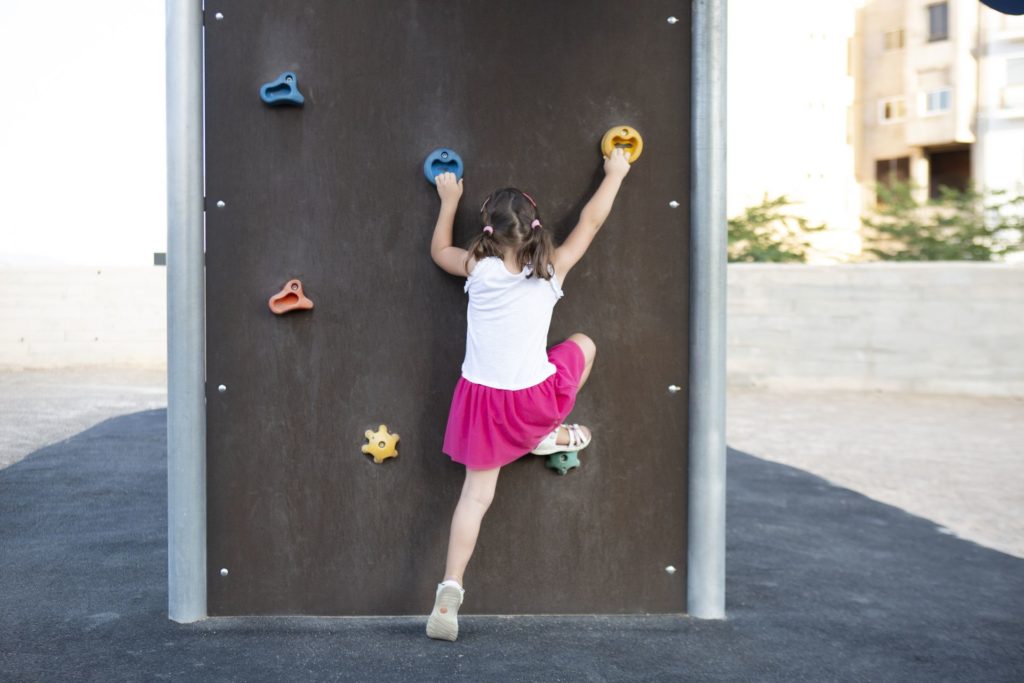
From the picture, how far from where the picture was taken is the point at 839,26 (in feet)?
122

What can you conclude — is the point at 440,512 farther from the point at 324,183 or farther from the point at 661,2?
the point at 661,2

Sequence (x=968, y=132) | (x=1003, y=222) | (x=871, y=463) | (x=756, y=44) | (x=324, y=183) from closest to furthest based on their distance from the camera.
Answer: (x=324, y=183) → (x=871, y=463) → (x=1003, y=222) → (x=756, y=44) → (x=968, y=132)

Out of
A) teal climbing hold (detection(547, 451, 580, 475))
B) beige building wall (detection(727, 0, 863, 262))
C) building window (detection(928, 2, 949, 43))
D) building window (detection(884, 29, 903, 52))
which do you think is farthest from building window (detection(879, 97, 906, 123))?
teal climbing hold (detection(547, 451, 580, 475))

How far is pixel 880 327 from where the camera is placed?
40.2 ft

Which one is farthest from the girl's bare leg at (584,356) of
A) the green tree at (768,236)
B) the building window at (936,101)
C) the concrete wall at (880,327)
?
the building window at (936,101)

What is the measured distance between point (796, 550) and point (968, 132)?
3594cm

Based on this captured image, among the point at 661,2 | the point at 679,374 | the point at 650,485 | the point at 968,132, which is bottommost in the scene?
the point at 650,485

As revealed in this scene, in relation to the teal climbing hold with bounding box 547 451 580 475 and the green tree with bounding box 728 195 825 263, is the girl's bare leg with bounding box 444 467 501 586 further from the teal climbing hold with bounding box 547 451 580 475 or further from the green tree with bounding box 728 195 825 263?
the green tree with bounding box 728 195 825 263

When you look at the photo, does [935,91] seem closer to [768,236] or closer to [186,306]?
[768,236]

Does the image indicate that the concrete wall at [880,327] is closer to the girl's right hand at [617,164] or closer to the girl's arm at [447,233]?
the girl's right hand at [617,164]

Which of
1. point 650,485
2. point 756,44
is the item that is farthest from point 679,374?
point 756,44

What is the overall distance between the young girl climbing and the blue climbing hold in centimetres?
12

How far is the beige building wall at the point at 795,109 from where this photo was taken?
3291cm

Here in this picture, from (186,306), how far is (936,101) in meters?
38.6
